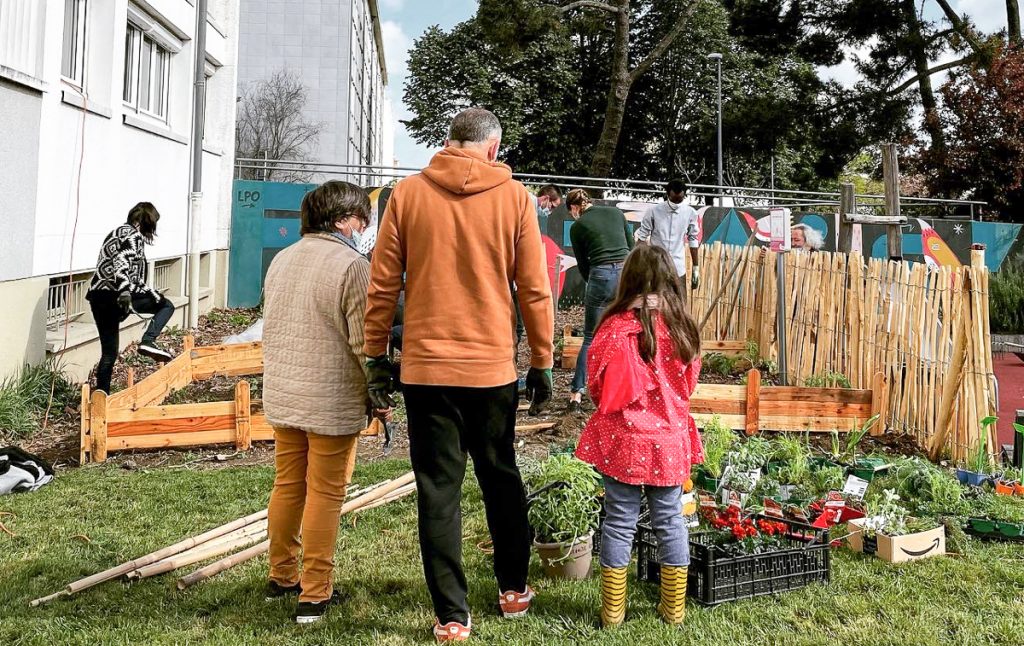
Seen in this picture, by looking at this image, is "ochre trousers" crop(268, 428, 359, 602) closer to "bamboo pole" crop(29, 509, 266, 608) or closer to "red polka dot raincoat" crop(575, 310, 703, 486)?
"bamboo pole" crop(29, 509, 266, 608)

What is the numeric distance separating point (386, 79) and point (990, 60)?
2748 inches

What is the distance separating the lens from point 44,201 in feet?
28.3

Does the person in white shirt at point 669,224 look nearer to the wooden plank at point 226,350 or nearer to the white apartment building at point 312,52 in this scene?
the wooden plank at point 226,350

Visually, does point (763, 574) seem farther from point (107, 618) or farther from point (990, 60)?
point (990, 60)

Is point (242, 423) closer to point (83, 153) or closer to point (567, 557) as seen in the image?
point (567, 557)

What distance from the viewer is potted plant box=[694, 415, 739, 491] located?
18.2 feet

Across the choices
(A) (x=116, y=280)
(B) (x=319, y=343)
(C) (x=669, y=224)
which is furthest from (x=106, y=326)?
(C) (x=669, y=224)

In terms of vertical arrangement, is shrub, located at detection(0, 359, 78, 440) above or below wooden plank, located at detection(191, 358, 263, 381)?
below

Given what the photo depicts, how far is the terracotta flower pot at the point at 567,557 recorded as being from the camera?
431 centimetres

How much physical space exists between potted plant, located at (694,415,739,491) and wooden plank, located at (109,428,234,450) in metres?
3.58

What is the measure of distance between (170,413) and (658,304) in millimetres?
4440

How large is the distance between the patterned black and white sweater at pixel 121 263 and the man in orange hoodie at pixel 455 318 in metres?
5.24

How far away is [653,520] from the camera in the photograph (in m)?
3.87

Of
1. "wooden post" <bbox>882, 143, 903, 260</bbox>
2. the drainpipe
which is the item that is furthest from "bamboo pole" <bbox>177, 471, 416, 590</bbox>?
the drainpipe
